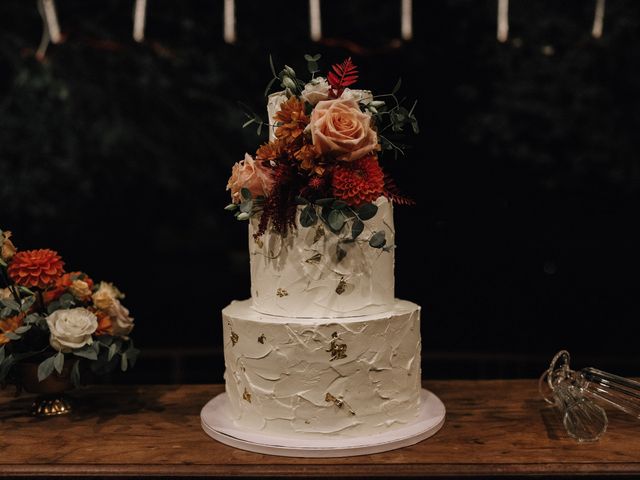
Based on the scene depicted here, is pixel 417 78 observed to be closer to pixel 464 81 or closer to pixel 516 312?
pixel 464 81

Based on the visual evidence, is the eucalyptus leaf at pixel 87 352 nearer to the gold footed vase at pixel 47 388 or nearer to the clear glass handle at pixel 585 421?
the gold footed vase at pixel 47 388

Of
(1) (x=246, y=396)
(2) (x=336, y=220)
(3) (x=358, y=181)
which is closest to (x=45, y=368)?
(1) (x=246, y=396)

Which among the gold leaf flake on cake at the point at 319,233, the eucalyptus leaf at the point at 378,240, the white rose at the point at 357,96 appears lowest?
the eucalyptus leaf at the point at 378,240

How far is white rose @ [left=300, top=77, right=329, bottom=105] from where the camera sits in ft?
6.74

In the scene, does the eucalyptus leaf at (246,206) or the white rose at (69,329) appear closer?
the eucalyptus leaf at (246,206)

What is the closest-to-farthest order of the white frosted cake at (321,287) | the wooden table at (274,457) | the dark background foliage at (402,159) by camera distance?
the wooden table at (274,457) → the white frosted cake at (321,287) → the dark background foliage at (402,159)

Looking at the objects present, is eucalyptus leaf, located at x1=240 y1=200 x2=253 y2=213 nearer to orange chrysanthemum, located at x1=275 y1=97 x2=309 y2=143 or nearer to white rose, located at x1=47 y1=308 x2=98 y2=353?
orange chrysanthemum, located at x1=275 y1=97 x2=309 y2=143

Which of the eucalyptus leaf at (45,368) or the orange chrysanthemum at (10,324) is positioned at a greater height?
the orange chrysanthemum at (10,324)

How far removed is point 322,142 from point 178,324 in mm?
2735

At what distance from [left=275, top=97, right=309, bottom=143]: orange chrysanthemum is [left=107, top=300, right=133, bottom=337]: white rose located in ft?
2.70

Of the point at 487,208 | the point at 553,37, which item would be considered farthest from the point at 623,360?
the point at 553,37

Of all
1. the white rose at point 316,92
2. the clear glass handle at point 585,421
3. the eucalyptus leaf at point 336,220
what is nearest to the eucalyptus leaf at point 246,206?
the eucalyptus leaf at point 336,220

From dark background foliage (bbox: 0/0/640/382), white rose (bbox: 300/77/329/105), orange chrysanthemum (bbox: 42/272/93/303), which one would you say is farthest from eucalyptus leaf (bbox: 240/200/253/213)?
dark background foliage (bbox: 0/0/640/382)

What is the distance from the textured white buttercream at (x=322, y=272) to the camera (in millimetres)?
2070
